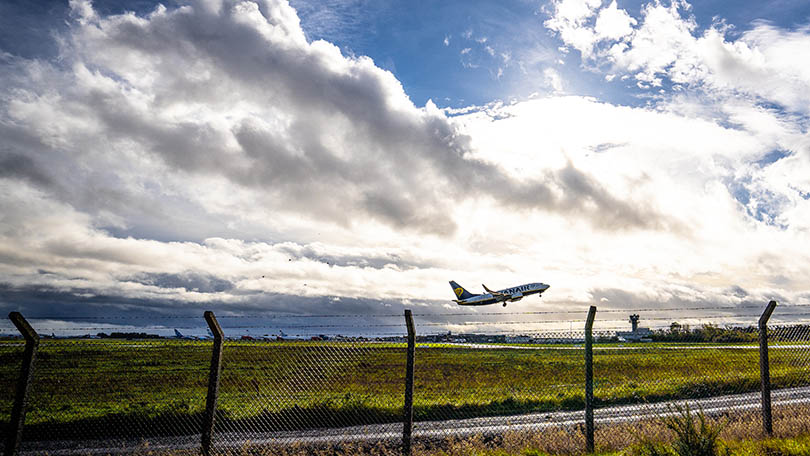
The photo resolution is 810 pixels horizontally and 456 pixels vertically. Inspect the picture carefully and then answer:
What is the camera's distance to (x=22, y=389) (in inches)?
304

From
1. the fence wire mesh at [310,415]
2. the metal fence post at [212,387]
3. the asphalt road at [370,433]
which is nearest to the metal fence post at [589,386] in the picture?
the asphalt road at [370,433]

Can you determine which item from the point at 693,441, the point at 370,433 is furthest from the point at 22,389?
the point at 693,441

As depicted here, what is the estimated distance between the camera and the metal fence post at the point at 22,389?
7.60 meters

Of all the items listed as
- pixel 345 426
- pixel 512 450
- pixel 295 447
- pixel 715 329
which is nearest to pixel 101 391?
pixel 345 426

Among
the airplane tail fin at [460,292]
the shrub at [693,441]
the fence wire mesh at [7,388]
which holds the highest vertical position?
the airplane tail fin at [460,292]

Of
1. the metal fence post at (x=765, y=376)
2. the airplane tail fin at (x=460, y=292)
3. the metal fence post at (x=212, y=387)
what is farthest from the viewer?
the airplane tail fin at (x=460, y=292)

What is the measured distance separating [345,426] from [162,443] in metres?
4.80

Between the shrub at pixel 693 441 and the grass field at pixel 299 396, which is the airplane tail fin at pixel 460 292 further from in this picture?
the shrub at pixel 693 441

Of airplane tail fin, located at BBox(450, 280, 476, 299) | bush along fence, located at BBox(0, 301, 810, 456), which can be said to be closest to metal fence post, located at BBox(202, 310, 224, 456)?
bush along fence, located at BBox(0, 301, 810, 456)

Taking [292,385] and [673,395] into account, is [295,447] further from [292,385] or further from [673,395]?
[673,395]

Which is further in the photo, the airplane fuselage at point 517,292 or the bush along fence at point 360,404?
the airplane fuselage at point 517,292

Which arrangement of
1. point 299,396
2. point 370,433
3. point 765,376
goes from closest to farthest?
point 765,376 < point 370,433 < point 299,396

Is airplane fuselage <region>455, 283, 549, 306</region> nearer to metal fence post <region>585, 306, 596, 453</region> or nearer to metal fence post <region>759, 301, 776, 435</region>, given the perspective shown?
metal fence post <region>759, 301, 776, 435</region>

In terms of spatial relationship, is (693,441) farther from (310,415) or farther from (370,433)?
(310,415)
